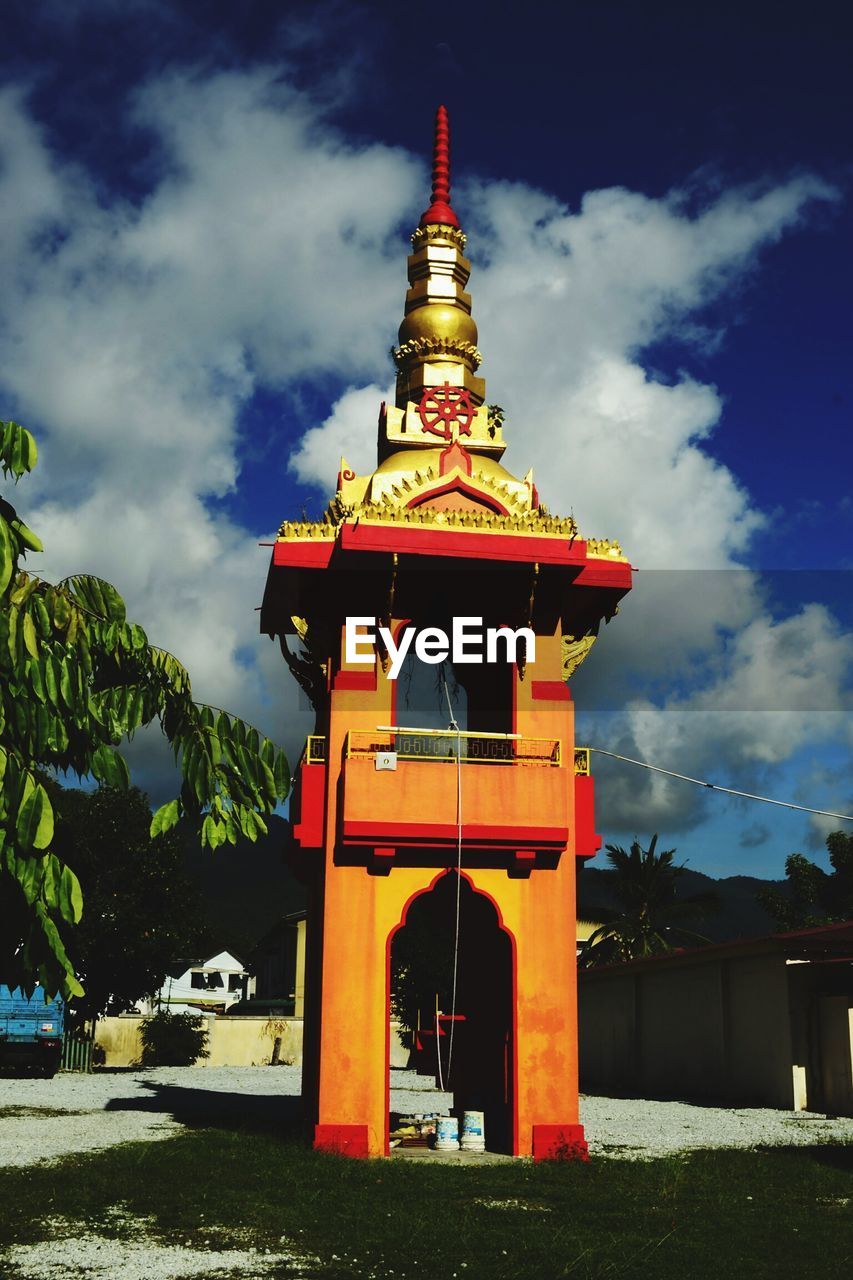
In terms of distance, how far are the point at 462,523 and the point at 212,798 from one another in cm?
1422

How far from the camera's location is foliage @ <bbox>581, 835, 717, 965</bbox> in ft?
190

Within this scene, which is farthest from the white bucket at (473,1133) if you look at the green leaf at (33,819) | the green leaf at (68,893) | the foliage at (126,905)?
the foliage at (126,905)

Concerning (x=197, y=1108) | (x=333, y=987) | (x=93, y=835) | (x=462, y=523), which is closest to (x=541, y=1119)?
(x=333, y=987)

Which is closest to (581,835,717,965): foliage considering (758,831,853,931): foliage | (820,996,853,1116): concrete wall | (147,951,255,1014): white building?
(758,831,853,931): foliage

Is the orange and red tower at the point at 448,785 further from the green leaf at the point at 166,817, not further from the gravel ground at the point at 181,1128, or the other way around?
the green leaf at the point at 166,817

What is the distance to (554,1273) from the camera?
35.1 ft

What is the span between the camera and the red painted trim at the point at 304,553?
65.6 feet

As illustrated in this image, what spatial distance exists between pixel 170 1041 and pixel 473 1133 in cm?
3715

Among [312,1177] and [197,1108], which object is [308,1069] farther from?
[197,1108]

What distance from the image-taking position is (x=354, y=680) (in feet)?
66.4

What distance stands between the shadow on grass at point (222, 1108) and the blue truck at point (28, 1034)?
4.88 meters

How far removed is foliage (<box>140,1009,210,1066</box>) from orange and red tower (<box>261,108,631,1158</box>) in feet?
111

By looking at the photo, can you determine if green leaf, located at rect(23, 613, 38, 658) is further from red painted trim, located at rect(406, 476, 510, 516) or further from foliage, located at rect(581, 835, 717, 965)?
foliage, located at rect(581, 835, 717, 965)

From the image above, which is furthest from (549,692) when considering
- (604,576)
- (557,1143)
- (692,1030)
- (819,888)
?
(819,888)
